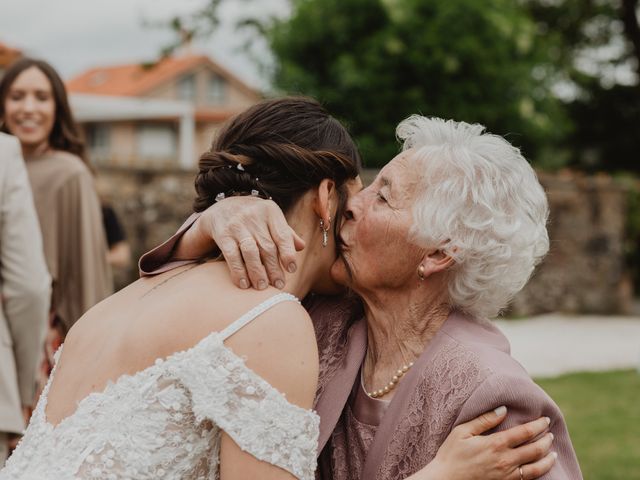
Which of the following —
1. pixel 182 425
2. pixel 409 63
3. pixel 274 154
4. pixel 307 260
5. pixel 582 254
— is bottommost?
pixel 582 254

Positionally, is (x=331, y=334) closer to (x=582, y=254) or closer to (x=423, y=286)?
(x=423, y=286)

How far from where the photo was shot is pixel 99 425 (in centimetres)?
214

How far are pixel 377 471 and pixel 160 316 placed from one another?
80cm

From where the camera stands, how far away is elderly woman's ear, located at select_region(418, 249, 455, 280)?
2.60 metres

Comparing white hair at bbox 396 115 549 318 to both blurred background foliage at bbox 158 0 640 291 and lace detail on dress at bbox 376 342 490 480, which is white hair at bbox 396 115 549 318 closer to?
lace detail on dress at bbox 376 342 490 480

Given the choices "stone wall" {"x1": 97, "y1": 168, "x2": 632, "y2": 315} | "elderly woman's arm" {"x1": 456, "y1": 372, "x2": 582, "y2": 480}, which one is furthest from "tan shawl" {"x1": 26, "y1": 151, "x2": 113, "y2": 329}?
"stone wall" {"x1": 97, "y1": 168, "x2": 632, "y2": 315}

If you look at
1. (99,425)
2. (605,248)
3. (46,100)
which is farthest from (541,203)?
(605,248)

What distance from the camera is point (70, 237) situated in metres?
4.66

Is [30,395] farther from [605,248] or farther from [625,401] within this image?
[605,248]

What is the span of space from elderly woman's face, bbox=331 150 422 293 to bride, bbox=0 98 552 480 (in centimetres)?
36

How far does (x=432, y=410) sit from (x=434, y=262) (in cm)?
46

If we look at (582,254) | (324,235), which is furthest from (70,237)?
(582,254)

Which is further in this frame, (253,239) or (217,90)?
(217,90)

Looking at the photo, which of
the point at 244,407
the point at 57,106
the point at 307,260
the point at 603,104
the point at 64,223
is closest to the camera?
the point at 244,407
